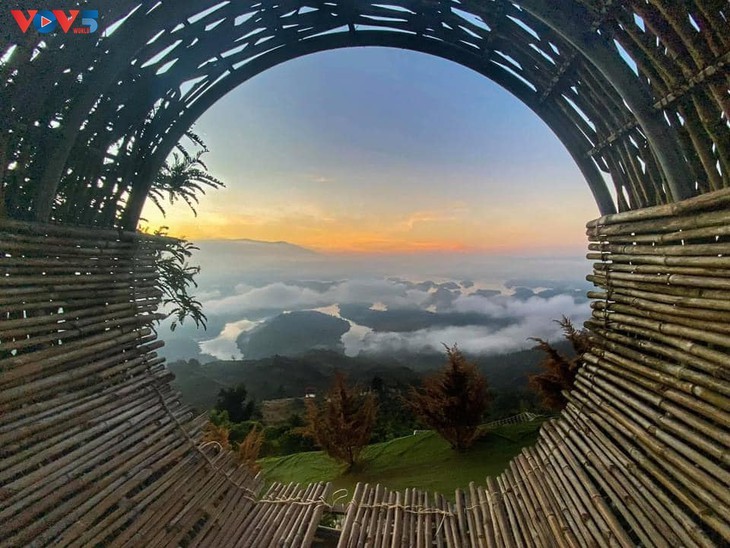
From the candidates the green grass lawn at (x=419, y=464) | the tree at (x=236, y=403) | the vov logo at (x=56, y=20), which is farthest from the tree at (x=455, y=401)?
the tree at (x=236, y=403)

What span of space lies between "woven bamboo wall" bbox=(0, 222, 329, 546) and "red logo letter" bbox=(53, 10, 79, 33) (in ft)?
5.32

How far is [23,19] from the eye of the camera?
8.39ft

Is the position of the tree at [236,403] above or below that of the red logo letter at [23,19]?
below

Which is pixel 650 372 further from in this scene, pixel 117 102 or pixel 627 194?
pixel 117 102

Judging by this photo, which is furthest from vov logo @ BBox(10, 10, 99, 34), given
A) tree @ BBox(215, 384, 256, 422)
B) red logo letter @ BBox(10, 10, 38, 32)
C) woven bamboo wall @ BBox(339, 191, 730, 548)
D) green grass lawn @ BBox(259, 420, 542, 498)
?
tree @ BBox(215, 384, 256, 422)

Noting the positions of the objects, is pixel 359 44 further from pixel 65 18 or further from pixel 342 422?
pixel 342 422

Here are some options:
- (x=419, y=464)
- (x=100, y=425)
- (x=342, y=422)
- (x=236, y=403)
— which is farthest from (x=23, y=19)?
(x=236, y=403)

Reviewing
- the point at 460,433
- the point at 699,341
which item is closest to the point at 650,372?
the point at 699,341

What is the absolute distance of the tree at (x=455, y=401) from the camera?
11719mm

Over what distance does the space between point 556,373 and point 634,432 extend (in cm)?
891

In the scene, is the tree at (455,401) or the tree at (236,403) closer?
the tree at (455,401)

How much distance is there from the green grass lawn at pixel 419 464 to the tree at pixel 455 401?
2.03 feet

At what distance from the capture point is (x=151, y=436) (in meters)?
3.97

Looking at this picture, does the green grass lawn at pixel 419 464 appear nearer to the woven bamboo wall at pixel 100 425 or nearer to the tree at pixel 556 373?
the tree at pixel 556 373
